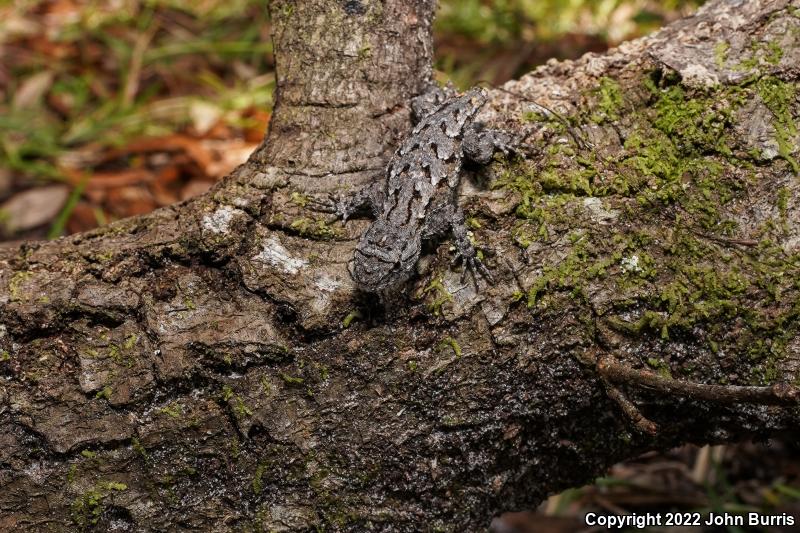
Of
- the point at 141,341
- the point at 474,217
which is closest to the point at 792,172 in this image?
the point at 474,217

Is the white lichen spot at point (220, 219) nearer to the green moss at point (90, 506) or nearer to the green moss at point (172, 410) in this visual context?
the green moss at point (172, 410)

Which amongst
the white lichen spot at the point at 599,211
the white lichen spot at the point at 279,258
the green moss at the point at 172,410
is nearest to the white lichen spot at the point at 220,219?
the white lichen spot at the point at 279,258

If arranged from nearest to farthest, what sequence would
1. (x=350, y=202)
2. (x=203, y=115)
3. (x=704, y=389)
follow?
(x=704, y=389) < (x=350, y=202) < (x=203, y=115)

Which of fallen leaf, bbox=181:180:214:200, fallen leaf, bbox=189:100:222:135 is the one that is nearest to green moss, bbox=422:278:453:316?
fallen leaf, bbox=181:180:214:200

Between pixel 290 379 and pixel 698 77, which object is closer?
pixel 290 379

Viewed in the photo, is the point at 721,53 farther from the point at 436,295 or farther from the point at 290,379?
the point at 290,379

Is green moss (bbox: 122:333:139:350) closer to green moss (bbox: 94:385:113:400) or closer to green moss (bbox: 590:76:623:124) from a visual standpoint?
green moss (bbox: 94:385:113:400)

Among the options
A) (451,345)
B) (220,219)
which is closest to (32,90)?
(220,219)

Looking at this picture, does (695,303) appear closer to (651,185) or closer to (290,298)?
(651,185)

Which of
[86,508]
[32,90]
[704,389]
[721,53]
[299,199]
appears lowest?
[86,508]
